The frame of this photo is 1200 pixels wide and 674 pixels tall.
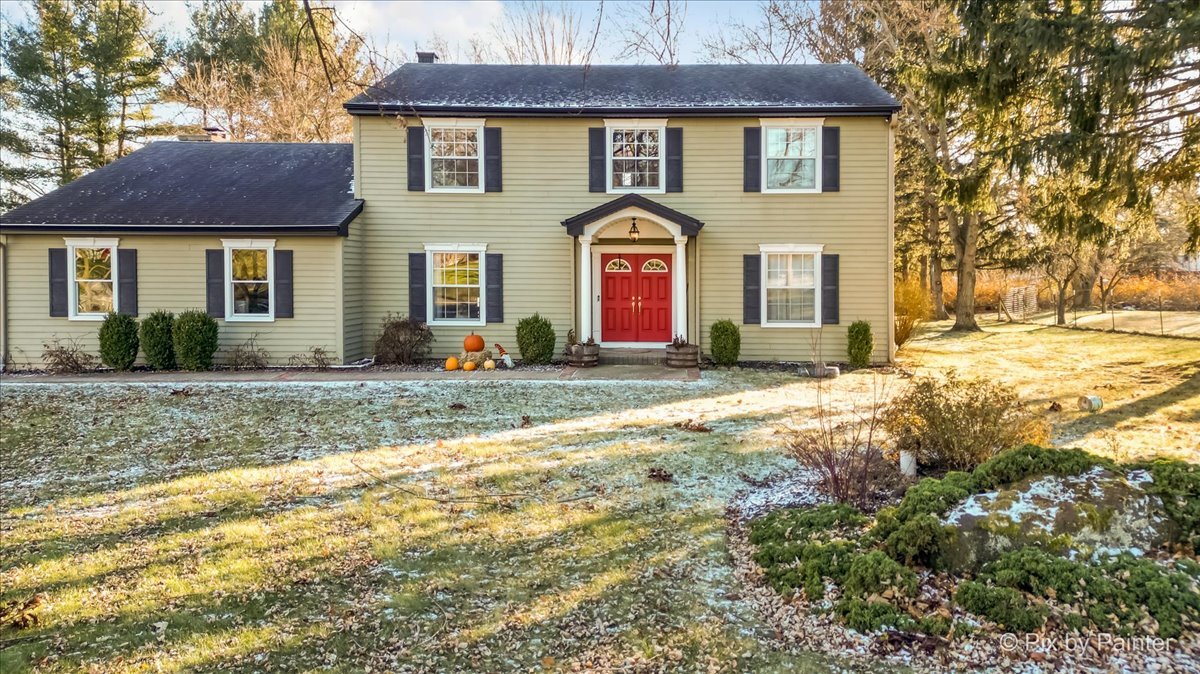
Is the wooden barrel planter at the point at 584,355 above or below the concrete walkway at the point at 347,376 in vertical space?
above

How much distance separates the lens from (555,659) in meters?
3.63

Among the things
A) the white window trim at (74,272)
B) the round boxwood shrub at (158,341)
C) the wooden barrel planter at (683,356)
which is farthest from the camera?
the white window trim at (74,272)

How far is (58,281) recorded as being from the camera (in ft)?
45.8

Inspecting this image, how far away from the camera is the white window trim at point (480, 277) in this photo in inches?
579

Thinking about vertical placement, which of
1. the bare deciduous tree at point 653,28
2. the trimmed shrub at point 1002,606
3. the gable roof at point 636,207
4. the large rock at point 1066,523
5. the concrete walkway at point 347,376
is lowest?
the trimmed shrub at point 1002,606

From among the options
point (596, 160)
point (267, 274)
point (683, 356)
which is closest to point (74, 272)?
point (267, 274)

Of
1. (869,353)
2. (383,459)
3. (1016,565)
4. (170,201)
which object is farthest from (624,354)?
(1016,565)

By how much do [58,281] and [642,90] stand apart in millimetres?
12194

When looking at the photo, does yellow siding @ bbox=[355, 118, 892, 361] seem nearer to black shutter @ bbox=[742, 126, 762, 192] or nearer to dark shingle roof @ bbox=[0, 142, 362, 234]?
black shutter @ bbox=[742, 126, 762, 192]

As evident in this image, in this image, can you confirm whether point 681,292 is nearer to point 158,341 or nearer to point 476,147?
point 476,147

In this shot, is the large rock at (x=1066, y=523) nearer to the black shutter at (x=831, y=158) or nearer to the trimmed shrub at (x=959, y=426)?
the trimmed shrub at (x=959, y=426)

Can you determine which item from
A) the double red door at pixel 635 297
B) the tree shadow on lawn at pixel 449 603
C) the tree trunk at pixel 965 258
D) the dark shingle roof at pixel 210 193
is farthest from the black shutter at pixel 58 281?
the tree trunk at pixel 965 258

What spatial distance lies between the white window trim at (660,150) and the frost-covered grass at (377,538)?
20.4 feet

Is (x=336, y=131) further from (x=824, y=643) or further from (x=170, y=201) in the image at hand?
(x=824, y=643)
